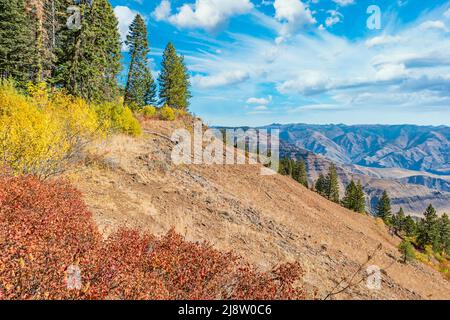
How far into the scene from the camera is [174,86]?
44.1m

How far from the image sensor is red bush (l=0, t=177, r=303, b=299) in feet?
12.7

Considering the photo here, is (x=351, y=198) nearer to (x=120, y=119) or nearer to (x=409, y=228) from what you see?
(x=409, y=228)

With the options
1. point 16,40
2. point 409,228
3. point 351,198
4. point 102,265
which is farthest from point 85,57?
point 409,228

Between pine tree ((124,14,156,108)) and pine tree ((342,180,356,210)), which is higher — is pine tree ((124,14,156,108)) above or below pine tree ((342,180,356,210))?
above

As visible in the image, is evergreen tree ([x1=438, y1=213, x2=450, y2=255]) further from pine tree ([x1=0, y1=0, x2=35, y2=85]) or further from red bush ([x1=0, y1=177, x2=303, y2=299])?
pine tree ([x1=0, y1=0, x2=35, y2=85])

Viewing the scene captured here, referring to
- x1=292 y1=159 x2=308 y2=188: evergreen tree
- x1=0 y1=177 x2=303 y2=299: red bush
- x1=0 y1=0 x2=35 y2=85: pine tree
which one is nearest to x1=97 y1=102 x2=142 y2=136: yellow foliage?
x1=0 y1=0 x2=35 y2=85: pine tree

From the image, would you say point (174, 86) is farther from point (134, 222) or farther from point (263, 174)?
point (134, 222)

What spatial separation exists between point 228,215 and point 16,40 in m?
26.5

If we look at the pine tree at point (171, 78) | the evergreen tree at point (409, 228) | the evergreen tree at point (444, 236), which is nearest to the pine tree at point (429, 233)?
the evergreen tree at point (409, 228)

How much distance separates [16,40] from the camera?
1039 inches

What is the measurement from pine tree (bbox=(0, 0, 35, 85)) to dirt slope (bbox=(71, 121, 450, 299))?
14365 millimetres

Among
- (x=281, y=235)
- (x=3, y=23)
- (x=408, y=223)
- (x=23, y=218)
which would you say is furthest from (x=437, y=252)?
(x=3, y=23)
